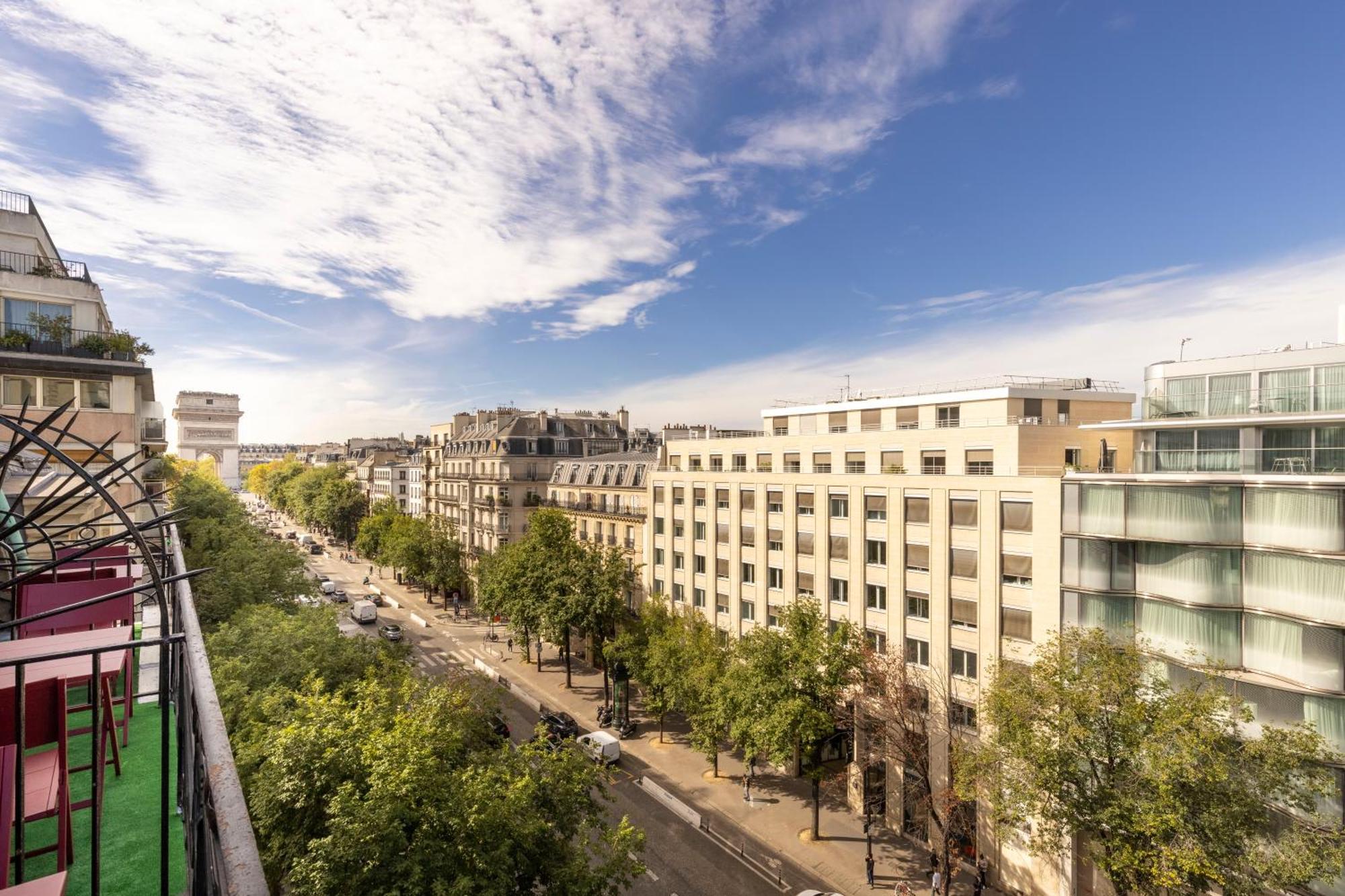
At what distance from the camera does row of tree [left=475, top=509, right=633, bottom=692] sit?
3903 centimetres

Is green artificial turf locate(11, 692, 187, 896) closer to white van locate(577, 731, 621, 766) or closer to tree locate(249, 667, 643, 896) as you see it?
tree locate(249, 667, 643, 896)

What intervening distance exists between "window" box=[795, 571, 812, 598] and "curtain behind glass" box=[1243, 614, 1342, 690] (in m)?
17.6

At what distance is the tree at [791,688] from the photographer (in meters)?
26.1

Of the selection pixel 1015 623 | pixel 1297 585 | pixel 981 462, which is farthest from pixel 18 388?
pixel 1297 585

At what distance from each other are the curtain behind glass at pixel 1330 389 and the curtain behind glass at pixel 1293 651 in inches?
300

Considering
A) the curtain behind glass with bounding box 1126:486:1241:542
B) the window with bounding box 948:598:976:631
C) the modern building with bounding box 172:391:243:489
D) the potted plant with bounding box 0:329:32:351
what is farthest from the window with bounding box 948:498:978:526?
the modern building with bounding box 172:391:243:489

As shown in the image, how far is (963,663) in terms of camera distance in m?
27.7

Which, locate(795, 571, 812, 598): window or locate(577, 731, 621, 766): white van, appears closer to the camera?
locate(577, 731, 621, 766): white van

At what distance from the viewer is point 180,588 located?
269 inches

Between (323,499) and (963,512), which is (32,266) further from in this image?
(323,499)

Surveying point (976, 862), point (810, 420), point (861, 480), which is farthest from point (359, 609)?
point (976, 862)

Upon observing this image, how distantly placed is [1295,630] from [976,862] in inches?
604

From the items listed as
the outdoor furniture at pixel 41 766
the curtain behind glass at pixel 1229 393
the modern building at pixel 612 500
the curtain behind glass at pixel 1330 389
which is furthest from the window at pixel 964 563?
the outdoor furniture at pixel 41 766

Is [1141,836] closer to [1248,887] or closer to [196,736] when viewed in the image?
[1248,887]
